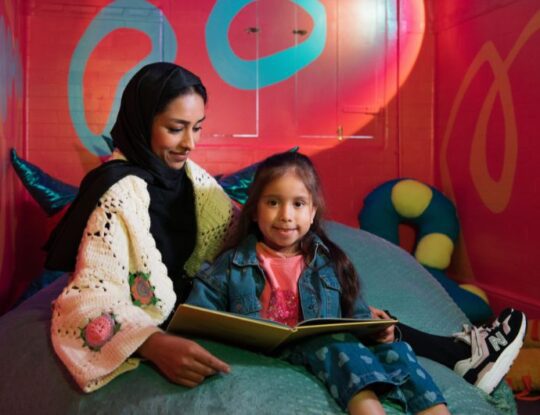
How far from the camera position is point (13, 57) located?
9.76 ft

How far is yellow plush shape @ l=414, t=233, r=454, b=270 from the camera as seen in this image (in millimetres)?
3365

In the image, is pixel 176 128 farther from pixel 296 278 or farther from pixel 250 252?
pixel 296 278

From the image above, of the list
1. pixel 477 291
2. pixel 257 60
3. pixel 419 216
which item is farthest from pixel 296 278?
pixel 257 60

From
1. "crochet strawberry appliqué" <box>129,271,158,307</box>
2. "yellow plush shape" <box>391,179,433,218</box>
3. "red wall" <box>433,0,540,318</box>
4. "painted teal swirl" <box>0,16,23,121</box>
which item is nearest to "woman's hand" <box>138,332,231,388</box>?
"crochet strawberry appliqué" <box>129,271,158,307</box>

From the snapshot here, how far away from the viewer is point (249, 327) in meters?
1.28

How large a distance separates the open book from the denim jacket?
0.18m

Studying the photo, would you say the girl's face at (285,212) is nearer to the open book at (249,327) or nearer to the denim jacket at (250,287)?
the denim jacket at (250,287)

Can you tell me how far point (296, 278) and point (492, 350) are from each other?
671 mm

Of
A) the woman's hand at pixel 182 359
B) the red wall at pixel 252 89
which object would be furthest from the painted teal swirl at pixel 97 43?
the woman's hand at pixel 182 359

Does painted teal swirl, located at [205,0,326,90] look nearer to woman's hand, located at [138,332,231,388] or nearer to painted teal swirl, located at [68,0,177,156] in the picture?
painted teal swirl, located at [68,0,177,156]

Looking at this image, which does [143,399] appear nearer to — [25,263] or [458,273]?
[25,263]

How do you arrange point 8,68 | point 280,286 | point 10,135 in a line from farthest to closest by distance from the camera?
point 10,135 < point 8,68 < point 280,286

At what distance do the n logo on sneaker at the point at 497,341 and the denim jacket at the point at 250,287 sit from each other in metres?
0.45

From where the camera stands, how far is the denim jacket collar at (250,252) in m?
1.70
